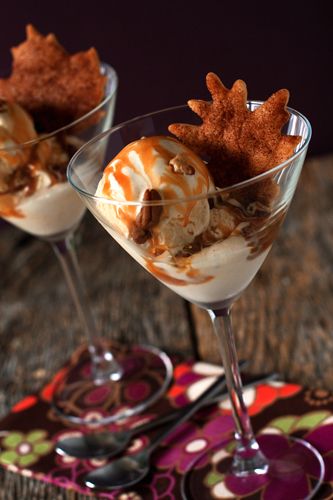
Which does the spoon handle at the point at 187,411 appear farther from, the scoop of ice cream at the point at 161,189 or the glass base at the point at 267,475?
the scoop of ice cream at the point at 161,189

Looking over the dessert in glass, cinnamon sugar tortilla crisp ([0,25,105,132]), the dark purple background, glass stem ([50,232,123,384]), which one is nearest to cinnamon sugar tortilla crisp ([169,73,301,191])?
the dessert in glass

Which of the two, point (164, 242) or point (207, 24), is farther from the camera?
point (207, 24)

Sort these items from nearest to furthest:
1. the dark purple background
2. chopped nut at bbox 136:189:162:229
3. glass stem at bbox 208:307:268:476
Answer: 1. chopped nut at bbox 136:189:162:229
2. glass stem at bbox 208:307:268:476
3. the dark purple background

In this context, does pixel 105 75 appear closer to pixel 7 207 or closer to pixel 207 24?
pixel 7 207

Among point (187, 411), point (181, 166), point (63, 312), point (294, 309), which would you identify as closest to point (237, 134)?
A: point (181, 166)

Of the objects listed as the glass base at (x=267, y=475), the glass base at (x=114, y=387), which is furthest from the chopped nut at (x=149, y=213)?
the glass base at (x=114, y=387)

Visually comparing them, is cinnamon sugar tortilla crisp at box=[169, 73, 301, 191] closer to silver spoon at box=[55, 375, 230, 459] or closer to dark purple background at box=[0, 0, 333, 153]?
silver spoon at box=[55, 375, 230, 459]

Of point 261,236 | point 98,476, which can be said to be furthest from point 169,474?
point 261,236
